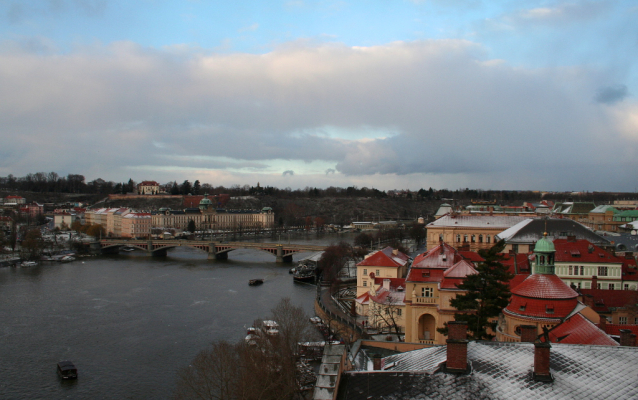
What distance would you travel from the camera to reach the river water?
66.6ft

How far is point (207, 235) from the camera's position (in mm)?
90938

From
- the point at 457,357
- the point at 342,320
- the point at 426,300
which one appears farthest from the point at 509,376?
the point at 342,320

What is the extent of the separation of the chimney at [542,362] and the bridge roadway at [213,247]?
44.8 metres

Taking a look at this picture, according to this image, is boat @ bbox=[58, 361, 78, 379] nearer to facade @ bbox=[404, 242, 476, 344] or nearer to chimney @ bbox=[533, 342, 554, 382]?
facade @ bbox=[404, 242, 476, 344]

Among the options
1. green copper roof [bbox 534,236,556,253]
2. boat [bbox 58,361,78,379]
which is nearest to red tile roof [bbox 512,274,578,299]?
green copper roof [bbox 534,236,556,253]

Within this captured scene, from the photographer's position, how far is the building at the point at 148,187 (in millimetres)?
143625

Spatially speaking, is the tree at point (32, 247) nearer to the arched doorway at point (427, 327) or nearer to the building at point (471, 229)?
the building at point (471, 229)

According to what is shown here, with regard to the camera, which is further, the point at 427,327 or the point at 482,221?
the point at 482,221

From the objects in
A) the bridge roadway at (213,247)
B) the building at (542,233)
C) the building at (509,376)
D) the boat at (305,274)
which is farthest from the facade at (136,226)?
the building at (509,376)

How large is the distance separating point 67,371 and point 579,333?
18518 mm

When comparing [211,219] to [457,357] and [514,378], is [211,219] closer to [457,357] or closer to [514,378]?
[457,357]

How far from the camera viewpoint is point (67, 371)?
20484 mm

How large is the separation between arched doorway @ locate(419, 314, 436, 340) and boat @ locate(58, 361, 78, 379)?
540 inches

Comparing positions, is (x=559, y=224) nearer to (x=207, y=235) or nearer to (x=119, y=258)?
(x=119, y=258)
